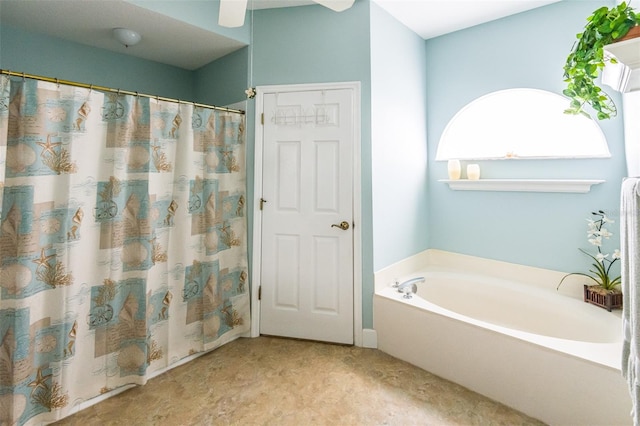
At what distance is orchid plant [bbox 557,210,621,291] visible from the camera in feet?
7.01

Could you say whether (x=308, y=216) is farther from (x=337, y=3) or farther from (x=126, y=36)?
(x=126, y=36)

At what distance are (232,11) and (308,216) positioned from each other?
4.89ft

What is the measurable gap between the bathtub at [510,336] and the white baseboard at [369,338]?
0.04m

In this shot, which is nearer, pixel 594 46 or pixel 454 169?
pixel 594 46

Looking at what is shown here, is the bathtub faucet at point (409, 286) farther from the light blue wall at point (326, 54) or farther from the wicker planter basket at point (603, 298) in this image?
the wicker planter basket at point (603, 298)

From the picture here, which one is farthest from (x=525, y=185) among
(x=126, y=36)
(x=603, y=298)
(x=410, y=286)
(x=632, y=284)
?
(x=126, y=36)

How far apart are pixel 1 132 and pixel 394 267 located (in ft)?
8.59

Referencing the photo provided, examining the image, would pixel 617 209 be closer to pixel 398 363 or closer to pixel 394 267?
pixel 394 267

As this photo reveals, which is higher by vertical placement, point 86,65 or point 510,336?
point 86,65

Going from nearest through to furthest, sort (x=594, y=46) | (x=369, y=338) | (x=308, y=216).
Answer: (x=594, y=46) < (x=369, y=338) < (x=308, y=216)

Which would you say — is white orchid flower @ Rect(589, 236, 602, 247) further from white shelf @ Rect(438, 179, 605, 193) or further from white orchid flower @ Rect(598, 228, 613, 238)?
white shelf @ Rect(438, 179, 605, 193)

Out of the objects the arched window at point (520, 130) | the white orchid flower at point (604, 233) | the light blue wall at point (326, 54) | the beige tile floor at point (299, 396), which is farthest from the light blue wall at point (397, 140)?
the white orchid flower at point (604, 233)

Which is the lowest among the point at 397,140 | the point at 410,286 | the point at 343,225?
the point at 410,286

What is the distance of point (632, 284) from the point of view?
103cm
